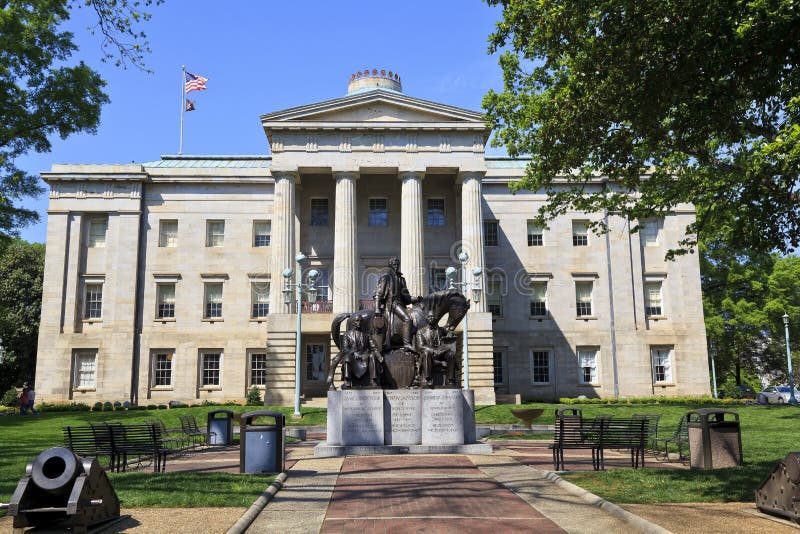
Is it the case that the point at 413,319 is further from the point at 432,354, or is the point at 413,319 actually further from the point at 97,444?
the point at 97,444

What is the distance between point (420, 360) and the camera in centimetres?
1788

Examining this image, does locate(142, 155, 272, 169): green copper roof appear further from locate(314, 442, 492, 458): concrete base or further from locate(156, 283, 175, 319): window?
locate(314, 442, 492, 458): concrete base

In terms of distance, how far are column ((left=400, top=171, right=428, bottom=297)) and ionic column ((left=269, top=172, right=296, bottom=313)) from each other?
6.68 m

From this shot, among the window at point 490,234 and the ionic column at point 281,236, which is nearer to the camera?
the ionic column at point 281,236

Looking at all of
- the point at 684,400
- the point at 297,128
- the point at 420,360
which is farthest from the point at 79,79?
the point at 684,400

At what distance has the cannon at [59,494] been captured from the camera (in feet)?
26.5

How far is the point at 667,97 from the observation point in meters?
12.4

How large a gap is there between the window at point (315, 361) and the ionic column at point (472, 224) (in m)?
10.5

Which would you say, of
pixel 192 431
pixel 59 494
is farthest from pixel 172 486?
pixel 192 431

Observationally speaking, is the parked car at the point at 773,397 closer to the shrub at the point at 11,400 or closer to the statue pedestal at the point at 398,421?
the statue pedestal at the point at 398,421

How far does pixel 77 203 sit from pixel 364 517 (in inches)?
1738

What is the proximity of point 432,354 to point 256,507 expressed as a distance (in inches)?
317

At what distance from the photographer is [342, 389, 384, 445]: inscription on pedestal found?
17484 millimetres

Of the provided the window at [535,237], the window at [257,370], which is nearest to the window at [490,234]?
the window at [535,237]
